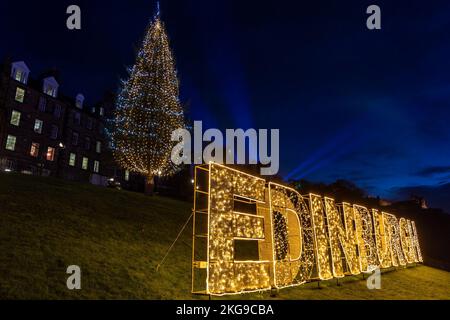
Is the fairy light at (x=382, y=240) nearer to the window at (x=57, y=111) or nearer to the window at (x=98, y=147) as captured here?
the window at (x=57, y=111)

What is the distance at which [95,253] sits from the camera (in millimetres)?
10594

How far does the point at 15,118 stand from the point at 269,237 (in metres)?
41.3

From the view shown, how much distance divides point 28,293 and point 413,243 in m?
27.2

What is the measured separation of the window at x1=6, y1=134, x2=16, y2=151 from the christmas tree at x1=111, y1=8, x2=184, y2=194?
18.0 meters

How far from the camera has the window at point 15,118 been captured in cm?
4111

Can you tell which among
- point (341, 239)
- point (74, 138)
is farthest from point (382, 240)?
point (74, 138)

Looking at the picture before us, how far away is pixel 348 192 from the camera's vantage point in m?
68.2

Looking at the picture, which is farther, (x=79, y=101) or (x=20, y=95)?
(x=79, y=101)

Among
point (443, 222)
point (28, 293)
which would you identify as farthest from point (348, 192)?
point (28, 293)

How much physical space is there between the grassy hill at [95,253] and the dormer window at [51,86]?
3311 cm

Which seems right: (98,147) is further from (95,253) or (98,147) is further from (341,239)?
(341,239)

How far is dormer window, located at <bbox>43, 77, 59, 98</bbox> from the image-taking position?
4710 centimetres
